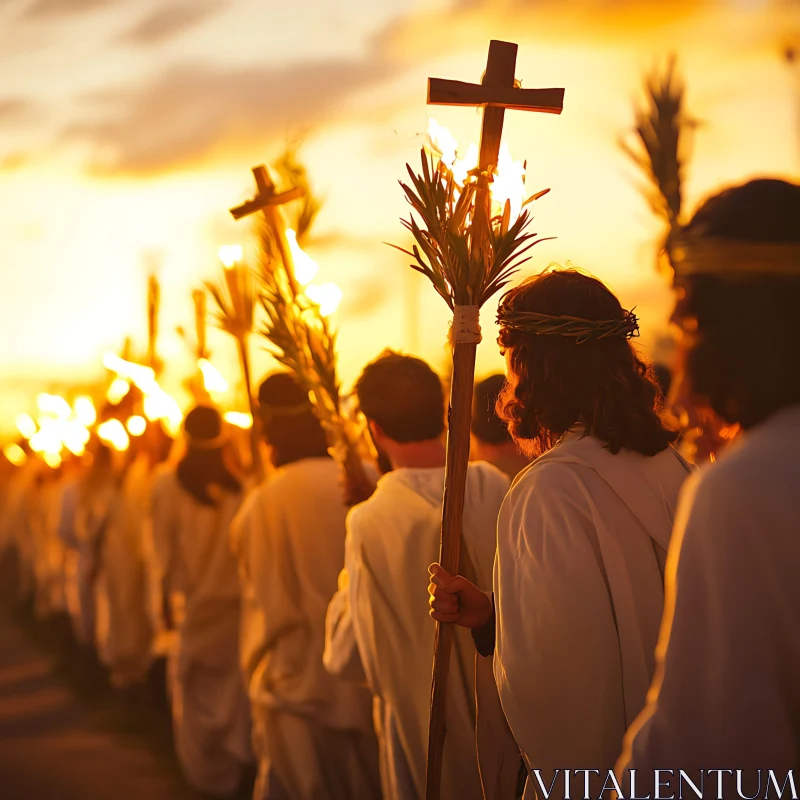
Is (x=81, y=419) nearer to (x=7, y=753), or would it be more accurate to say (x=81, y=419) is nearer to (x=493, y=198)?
(x=7, y=753)

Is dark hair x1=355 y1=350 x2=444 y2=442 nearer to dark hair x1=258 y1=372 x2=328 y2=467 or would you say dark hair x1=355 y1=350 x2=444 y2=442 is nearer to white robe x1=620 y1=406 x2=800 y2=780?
dark hair x1=258 y1=372 x2=328 y2=467

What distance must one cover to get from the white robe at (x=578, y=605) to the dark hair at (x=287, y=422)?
3100 millimetres

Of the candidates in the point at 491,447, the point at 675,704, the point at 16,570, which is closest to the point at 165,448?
the point at 491,447

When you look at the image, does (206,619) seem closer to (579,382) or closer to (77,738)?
(77,738)

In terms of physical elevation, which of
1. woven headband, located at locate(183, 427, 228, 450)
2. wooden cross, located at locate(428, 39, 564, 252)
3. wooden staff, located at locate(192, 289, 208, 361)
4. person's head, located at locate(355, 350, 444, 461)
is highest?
wooden cross, located at locate(428, 39, 564, 252)

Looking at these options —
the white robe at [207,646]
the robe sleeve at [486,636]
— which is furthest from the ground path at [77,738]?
the robe sleeve at [486,636]

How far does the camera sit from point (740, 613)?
2002 mm

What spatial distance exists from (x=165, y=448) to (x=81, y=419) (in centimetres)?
497

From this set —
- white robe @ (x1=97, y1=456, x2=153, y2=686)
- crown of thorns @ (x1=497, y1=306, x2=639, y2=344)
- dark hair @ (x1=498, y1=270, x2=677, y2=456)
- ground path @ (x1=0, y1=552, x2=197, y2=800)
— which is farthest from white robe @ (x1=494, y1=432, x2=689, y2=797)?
white robe @ (x1=97, y1=456, x2=153, y2=686)

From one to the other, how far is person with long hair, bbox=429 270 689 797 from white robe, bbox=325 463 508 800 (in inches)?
39.3

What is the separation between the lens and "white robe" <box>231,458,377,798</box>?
5.82 m

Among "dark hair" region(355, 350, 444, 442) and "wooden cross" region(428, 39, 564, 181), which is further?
"dark hair" region(355, 350, 444, 442)

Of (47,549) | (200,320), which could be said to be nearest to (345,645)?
(200,320)

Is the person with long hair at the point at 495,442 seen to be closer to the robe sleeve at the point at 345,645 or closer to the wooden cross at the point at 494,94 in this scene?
the robe sleeve at the point at 345,645
